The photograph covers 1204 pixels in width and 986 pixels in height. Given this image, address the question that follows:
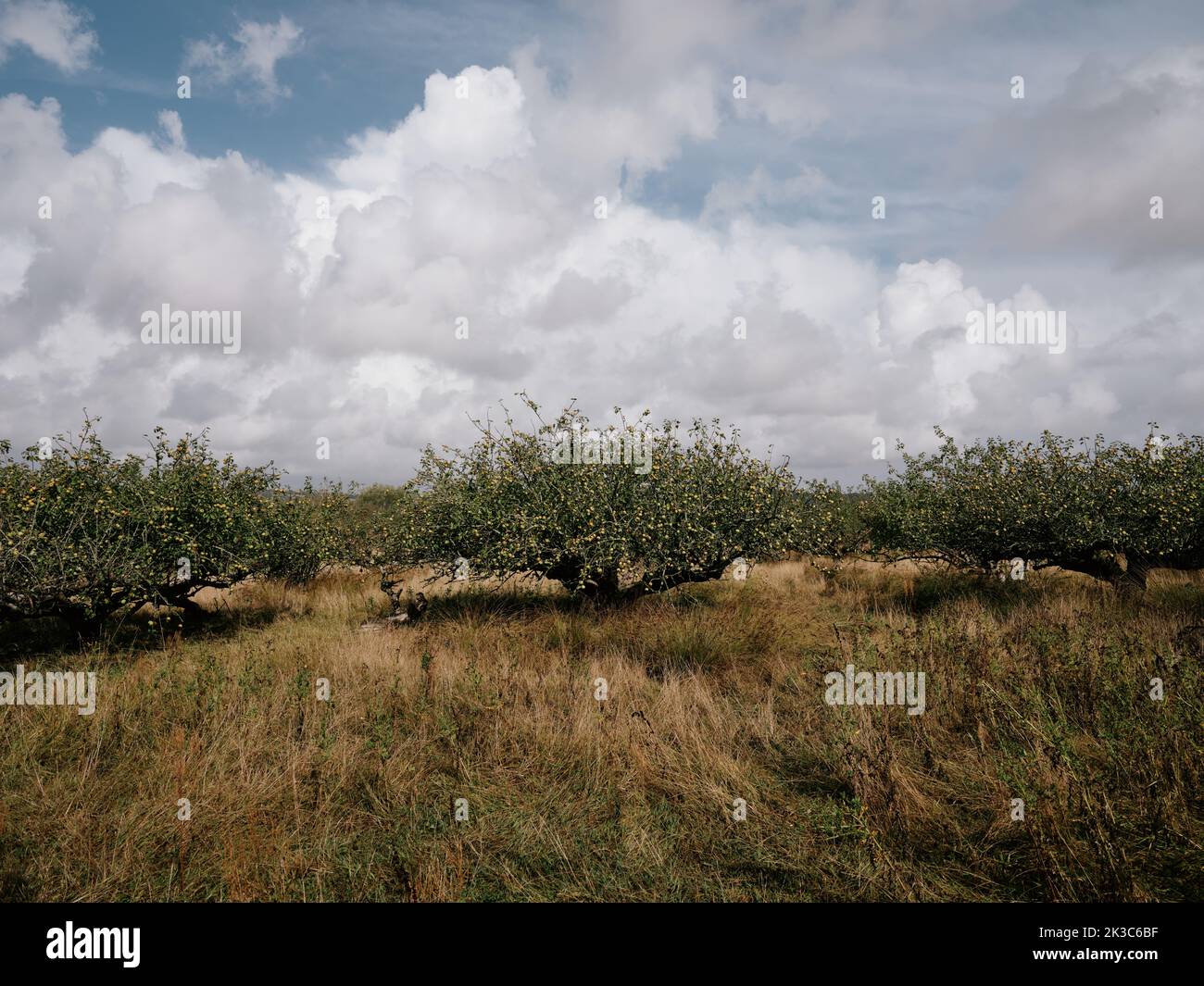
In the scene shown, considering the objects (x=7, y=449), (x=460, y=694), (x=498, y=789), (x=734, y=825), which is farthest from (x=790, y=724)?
(x=7, y=449)

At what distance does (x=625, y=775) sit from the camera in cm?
574

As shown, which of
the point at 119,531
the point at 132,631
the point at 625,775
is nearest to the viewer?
the point at 625,775

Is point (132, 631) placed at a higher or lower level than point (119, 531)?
lower

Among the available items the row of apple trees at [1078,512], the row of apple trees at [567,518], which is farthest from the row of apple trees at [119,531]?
the row of apple trees at [1078,512]

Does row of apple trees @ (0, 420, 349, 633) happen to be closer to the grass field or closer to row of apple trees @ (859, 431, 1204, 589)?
the grass field

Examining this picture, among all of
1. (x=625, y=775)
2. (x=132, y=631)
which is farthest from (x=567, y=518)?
(x=132, y=631)

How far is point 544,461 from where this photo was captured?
12.5 metres

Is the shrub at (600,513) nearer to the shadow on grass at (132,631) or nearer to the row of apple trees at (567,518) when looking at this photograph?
the row of apple trees at (567,518)

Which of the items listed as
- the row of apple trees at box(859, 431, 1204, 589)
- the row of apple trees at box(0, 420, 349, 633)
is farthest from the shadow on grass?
the row of apple trees at box(859, 431, 1204, 589)

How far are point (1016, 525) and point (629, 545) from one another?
29.1 ft

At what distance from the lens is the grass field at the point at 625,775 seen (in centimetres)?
425

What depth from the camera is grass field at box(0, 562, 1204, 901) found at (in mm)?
4246

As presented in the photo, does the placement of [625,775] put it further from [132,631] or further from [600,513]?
[132,631]

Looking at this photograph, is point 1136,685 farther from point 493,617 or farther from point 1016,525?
point 493,617
